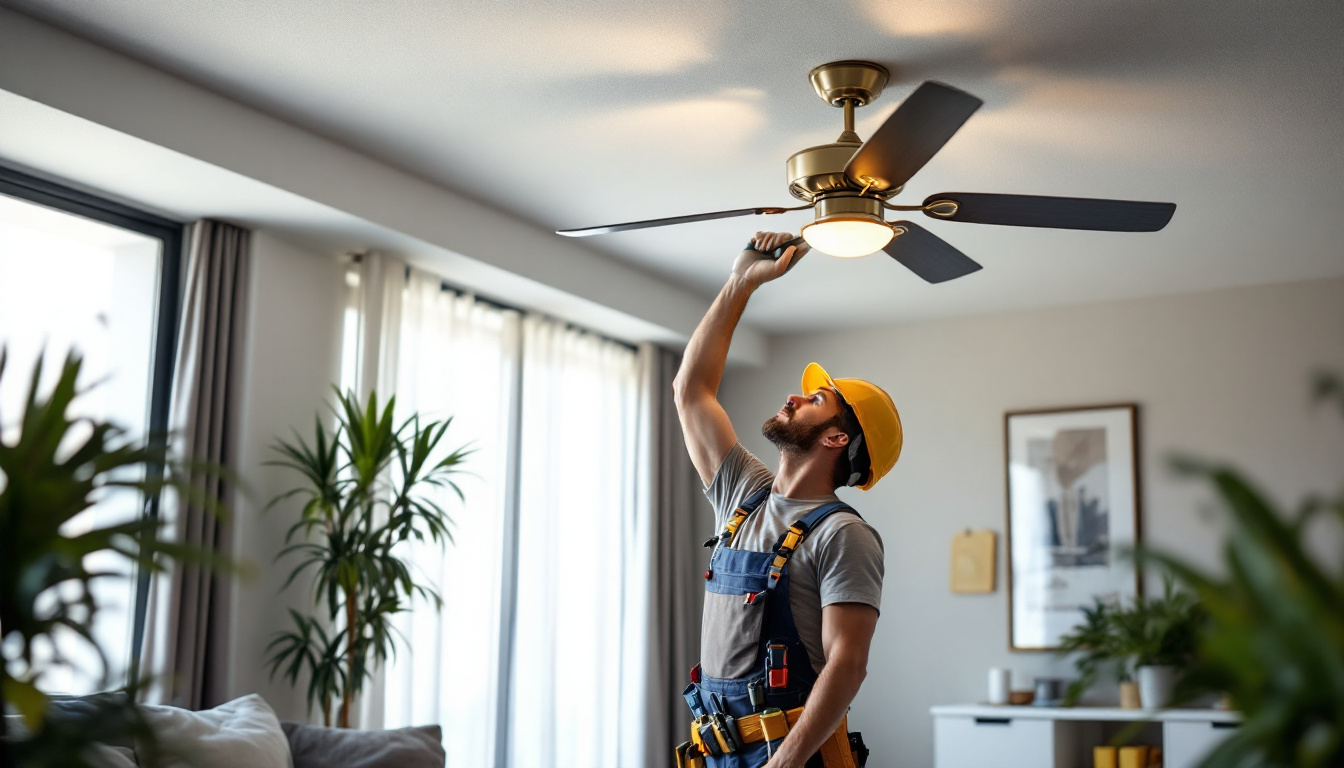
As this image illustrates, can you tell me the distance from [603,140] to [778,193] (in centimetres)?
80

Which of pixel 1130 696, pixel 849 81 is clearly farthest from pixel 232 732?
pixel 1130 696

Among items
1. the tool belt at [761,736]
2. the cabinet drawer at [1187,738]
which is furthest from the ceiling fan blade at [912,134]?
the cabinet drawer at [1187,738]

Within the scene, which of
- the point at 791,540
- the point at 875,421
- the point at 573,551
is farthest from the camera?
the point at 573,551

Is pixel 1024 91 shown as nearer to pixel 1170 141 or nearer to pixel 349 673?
pixel 1170 141

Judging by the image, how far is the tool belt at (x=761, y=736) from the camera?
273 cm

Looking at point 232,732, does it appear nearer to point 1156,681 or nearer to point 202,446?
point 202,446

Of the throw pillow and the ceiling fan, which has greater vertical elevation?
the ceiling fan

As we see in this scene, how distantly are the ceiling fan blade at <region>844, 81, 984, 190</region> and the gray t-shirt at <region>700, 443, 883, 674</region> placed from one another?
0.82 m

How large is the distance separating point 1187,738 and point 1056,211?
9.94ft

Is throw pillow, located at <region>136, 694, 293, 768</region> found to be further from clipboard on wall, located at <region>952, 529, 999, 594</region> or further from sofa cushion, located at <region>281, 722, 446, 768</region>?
clipboard on wall, located at <region>952, 529, 999, 594</region>

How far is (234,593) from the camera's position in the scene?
4.14 m

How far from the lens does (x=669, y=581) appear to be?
256 inches

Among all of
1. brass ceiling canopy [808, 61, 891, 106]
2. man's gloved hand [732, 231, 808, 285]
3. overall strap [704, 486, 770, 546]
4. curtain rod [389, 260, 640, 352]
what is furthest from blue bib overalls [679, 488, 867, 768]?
curtain rod [389, 260, 640, 352]

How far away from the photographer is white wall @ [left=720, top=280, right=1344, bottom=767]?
573 cm
